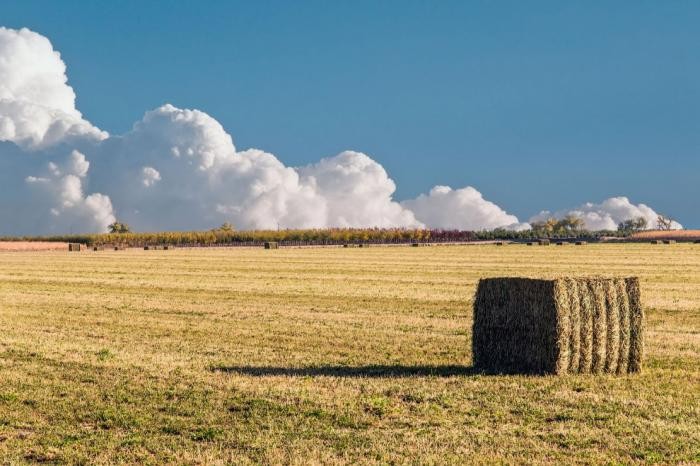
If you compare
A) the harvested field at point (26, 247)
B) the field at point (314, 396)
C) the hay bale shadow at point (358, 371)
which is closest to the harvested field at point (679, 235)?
the harvested field at point (26, 247)

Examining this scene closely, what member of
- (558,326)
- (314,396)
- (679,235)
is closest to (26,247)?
(679,235)

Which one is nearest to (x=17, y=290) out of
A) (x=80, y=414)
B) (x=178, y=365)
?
(x=178, y=365)

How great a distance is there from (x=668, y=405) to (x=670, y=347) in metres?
6.97

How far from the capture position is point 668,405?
43.4 ft

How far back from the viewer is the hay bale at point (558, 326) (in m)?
15.0

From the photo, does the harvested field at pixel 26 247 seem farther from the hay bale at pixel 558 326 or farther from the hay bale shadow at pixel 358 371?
the hay bale at pixel 558 326

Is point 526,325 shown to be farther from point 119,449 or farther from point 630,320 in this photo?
point 119,449

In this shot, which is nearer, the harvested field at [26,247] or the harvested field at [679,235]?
the harvested field at [26,247]

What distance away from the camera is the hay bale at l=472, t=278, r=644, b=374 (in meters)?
15.0

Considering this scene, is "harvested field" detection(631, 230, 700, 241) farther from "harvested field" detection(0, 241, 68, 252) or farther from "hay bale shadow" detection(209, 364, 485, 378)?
"hay bale shadow" detection(209, 364, 485, 378)

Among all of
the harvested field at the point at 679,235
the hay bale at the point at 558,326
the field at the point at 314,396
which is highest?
the harvested field at the point at 679,235

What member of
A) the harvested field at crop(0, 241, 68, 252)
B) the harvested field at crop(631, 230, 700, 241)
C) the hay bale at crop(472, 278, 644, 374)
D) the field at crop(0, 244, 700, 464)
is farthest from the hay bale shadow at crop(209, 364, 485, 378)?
the harvested field at crop(631, 230, 700, 241)

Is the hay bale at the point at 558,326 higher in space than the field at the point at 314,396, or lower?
higher

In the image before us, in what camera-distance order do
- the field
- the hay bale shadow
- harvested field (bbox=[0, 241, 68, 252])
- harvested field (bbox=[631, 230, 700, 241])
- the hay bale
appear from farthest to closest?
harvested field (bbox=[631, 230, 700, 241])
harvested field (bbox=[0, 241, 68, 252])
the hay bale shadow
the hay bale
the field
